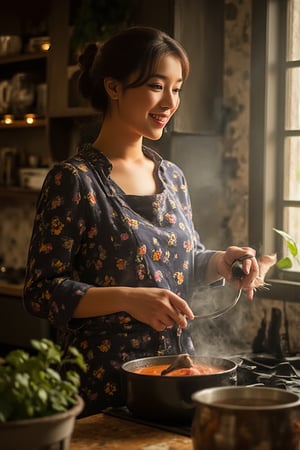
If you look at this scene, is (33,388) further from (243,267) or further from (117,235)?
(243,267)

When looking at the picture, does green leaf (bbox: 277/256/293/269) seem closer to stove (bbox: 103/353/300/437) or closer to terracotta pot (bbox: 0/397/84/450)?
stove (bbox: 103/353/300/437)

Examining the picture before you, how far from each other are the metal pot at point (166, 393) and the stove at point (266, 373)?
41 millimetres

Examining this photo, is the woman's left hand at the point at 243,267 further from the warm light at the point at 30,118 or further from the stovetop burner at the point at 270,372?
the warm light at the point at 30,118

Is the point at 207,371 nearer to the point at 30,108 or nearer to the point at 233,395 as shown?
the point at 233,395

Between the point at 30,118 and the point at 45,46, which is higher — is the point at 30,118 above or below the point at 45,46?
below

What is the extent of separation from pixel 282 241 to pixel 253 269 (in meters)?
1.49

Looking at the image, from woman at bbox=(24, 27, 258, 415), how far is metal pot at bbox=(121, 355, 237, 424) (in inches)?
9.1

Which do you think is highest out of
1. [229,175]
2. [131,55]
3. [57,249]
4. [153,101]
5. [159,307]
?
[131,55]

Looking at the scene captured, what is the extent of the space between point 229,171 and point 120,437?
2225mm

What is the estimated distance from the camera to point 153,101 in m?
2.21

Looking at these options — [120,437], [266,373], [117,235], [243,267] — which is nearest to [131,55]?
[117,235]

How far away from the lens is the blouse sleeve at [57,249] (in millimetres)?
2004

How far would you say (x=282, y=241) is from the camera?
144 inches

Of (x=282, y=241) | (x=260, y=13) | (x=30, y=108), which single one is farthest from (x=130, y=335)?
(x=30, y=108)
